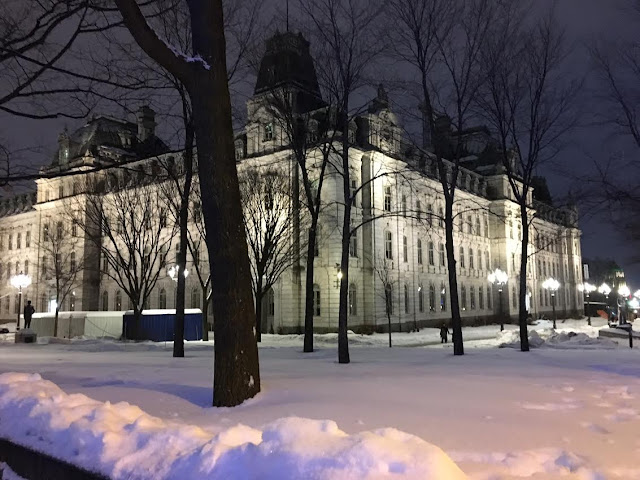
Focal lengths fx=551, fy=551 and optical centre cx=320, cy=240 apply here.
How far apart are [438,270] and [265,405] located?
159 feet

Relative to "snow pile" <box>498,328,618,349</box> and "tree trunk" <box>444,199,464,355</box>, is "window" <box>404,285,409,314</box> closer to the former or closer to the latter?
"snow pile" <box>498,328,618,349</box>

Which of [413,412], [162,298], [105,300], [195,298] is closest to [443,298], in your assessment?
[195,298]

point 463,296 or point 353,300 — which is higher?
point 463,296

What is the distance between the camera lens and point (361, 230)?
44.2 metres

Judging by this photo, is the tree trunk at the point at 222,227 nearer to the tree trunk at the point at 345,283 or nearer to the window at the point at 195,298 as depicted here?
the tree trunk at the point at 345,283

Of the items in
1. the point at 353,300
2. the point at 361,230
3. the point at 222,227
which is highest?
the point at 361,230

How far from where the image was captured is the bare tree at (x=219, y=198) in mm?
8188

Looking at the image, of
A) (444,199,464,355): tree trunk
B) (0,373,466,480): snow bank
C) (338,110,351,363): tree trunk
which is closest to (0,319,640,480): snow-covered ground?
(0,373,466,480): snow bank

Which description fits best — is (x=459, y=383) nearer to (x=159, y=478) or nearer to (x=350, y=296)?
(x=159, y=478)

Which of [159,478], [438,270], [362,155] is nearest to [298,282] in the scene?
[362,155]

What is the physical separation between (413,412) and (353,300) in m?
35.2

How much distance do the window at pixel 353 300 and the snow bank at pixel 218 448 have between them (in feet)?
118

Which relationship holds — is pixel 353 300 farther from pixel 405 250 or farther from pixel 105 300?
pixel 105 300

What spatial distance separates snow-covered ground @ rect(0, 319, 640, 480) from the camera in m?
4.16
